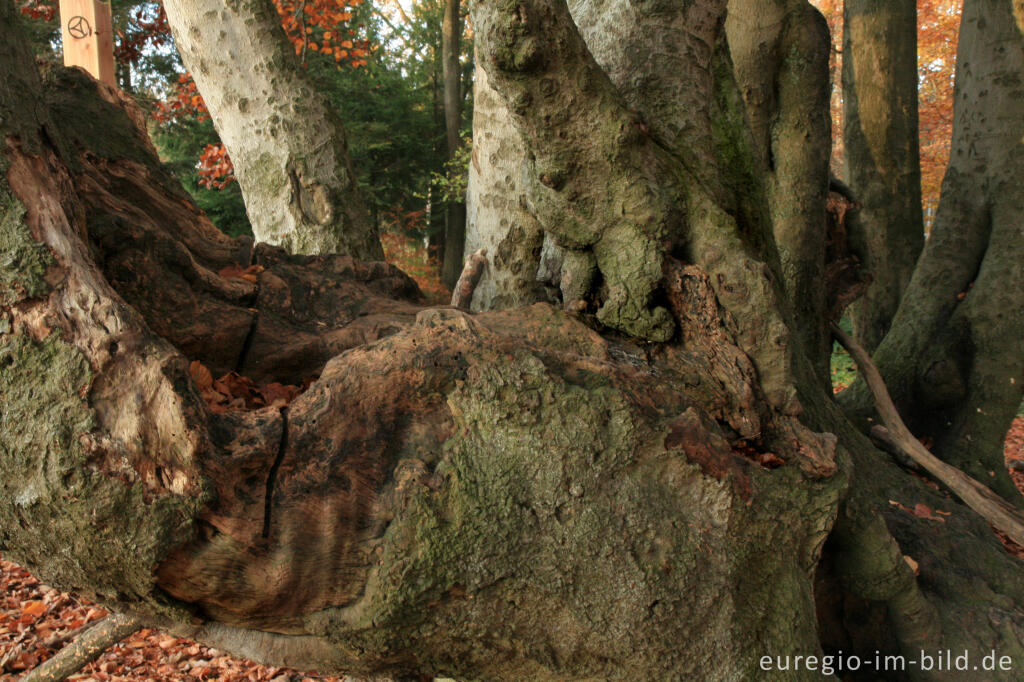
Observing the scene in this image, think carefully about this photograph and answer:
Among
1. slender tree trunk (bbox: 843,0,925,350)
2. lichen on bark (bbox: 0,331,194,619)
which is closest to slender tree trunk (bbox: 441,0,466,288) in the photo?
slender tree trunk (bbox: 843,0,925,350)

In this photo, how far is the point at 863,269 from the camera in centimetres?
461

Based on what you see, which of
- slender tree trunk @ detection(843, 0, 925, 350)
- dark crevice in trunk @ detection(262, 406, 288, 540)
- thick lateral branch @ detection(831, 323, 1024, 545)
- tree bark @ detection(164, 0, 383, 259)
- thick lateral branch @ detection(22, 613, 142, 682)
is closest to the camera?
dark crevice in trunk @ detection(262, 406, 288, 540)

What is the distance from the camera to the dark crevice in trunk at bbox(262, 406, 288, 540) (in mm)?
1740

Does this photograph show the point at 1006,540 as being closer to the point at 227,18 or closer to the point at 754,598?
the point at 754,598

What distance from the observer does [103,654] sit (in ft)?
14.0

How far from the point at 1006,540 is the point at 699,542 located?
386cm

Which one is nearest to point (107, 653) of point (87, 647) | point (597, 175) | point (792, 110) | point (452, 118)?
point (87, 647)

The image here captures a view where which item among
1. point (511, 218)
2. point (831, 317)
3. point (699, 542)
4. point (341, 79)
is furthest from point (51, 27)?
point (699, 542)

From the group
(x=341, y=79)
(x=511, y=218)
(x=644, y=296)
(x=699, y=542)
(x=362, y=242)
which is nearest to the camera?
(x=699, y=542)

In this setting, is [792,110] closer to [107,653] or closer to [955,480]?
[955,480]

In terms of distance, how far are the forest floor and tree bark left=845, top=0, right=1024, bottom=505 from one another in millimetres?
856

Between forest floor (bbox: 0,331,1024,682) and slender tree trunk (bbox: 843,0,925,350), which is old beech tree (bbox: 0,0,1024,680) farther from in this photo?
slender tree trunk (bbox: 843,0,925,350)

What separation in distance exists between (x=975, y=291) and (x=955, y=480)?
1.65 meters

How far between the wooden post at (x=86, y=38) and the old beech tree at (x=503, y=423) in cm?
81
